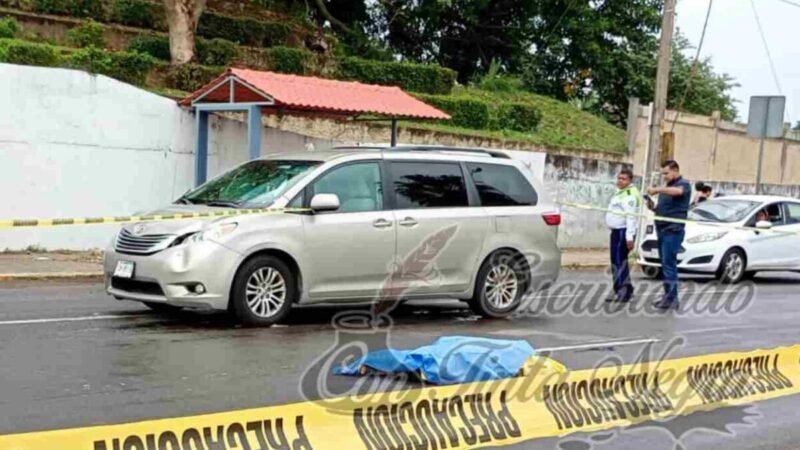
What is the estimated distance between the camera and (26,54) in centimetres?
1834

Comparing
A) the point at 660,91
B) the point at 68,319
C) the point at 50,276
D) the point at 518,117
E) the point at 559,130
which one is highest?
the point at 660,91

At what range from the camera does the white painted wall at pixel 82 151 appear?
50.2ft

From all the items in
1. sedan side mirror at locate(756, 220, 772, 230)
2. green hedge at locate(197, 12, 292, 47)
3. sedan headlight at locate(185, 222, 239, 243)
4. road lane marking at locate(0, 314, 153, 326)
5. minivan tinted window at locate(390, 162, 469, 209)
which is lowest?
road lane marking at locate(0, 314, 153, 326)

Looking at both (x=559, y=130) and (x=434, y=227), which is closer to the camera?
(x=434, y=227)

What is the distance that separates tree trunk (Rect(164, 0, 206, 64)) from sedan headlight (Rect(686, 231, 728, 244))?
36.2ft

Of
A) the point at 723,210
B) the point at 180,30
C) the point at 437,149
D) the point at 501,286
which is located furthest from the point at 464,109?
the point at 501,286

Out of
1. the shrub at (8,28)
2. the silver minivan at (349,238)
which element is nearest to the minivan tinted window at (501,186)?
the silver minivan at (349,238)

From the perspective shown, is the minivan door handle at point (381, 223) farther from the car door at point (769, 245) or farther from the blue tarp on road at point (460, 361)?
the car door at point (769, 245)

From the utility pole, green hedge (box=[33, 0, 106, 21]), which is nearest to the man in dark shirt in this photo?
the utility pole

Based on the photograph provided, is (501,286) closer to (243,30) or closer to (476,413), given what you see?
(476,413)

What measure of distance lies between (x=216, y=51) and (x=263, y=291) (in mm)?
14914

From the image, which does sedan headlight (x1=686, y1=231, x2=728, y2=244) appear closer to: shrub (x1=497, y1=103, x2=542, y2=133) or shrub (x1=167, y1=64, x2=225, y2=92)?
shrub (x1=497, y1=103, x2=542, y2=133)

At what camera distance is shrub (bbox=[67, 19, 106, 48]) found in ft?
74.1

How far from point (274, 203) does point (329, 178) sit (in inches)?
26.7
